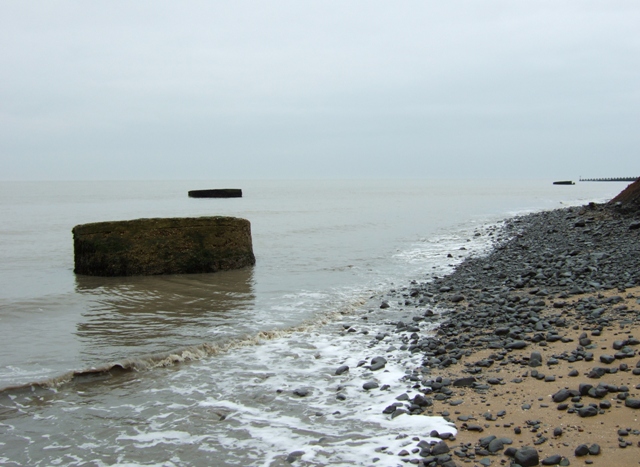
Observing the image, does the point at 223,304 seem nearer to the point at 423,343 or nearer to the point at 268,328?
the point at 268,328

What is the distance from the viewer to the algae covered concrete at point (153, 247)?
12750 mm

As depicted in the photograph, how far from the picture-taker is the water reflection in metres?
7.48

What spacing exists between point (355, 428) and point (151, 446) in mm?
1631

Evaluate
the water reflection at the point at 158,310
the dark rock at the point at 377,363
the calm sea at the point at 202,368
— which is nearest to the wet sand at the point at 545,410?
the calm sea at the point at 202,368

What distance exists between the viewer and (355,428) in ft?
15.1

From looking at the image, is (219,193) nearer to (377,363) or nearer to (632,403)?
(377,363)

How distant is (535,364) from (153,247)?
9.48 metres

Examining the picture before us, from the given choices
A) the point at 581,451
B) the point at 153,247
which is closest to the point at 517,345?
the point at 581,451

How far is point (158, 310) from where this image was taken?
31.0ft

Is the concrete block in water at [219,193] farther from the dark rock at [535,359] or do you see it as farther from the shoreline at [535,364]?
the dark rock at [535,359]

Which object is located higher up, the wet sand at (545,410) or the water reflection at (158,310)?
the wet sand at (545,410)

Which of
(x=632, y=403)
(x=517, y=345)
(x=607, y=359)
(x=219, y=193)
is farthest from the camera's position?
(x=219, y=193)

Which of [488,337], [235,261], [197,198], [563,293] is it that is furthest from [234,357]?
[197,198]

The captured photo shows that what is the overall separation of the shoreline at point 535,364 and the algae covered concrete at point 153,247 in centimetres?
499
